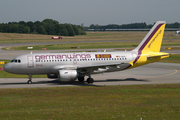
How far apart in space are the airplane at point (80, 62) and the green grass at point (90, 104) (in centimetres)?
623

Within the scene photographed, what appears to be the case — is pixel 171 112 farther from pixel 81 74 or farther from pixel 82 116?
pixel 81 74

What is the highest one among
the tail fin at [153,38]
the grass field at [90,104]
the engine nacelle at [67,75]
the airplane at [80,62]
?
the tail fin at [153,38]

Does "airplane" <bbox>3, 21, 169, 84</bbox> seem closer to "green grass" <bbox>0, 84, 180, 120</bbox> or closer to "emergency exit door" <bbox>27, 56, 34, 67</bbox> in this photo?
"emergency exit door" <bbox>27, 56, 34, 67</bbox>

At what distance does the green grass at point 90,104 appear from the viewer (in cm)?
1734

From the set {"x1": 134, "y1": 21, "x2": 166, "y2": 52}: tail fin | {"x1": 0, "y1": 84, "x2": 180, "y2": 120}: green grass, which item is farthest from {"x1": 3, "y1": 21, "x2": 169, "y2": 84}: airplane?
{"x1": 0, "y1": 84, "x2": 180, "y2": 120}: green grass

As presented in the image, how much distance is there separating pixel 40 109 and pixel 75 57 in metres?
16.6

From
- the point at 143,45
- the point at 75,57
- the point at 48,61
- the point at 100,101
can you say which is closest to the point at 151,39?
the point at 143,45

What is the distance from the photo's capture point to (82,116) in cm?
1720

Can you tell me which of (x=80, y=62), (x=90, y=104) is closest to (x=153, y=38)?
(x=80, y=62)

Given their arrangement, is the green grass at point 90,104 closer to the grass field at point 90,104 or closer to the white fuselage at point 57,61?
the grass field at point 90,104

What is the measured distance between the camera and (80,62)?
35.2 meters

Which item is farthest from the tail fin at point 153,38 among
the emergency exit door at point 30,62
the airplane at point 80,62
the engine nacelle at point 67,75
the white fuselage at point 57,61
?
the emergency exit door at point 30,62

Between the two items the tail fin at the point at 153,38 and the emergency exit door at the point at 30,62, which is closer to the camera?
the emergency exit door at the point at 30,62

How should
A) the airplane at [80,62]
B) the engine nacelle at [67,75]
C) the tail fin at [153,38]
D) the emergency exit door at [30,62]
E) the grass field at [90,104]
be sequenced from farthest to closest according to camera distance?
the tail fin at [153,38] → the emergency exit door at [30,62] → the airplane at [80,62] → the engine nacelle at [67,75] → the grass field at [90,104]
